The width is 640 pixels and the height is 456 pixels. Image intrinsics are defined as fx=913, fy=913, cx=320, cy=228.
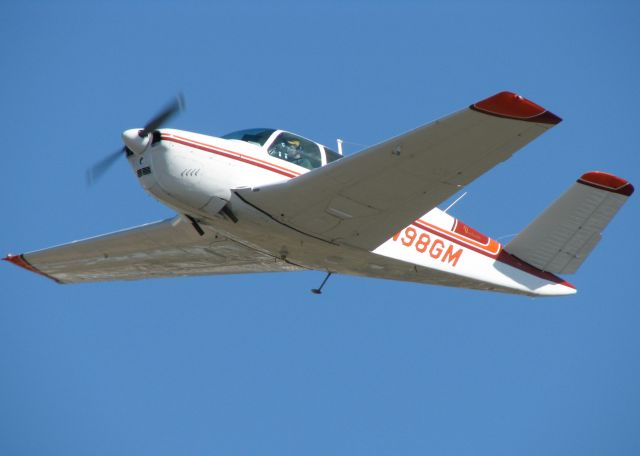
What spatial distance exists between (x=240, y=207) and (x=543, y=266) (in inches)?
255

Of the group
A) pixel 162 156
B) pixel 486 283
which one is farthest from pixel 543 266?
pixel 162 156

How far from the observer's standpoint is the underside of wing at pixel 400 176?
12227 mm

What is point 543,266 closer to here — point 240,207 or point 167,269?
point 240,207

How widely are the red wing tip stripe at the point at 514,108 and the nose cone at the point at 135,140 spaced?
5.51 metres

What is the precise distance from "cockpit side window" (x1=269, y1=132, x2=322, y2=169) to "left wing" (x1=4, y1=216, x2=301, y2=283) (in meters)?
1.87

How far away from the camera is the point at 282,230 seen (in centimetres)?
1509

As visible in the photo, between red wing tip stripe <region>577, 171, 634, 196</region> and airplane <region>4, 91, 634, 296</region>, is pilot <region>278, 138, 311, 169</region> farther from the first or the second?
red wing tip stripe <region>577, 171, 634, 196</region>

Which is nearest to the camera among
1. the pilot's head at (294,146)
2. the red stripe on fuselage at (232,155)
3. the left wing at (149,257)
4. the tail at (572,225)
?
the red stripe on fuselage at (232,155)

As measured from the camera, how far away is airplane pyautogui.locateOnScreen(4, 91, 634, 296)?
1302 cm

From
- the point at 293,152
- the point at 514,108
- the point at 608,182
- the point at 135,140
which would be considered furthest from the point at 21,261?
the point at 514,108

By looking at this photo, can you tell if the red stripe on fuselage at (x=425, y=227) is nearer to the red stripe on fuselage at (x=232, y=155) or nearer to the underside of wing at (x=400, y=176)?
the red stripe on fuselage at (x=232, y=155)

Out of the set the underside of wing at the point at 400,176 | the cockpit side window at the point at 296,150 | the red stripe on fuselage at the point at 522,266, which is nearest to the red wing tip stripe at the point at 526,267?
the red stripe on fuselage at the point at 522,266

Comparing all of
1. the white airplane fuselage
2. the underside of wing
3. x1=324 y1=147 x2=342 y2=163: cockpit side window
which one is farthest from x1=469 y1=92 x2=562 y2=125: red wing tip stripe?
x1=324 y1=147 x2=342 y2=163: cockpit side window

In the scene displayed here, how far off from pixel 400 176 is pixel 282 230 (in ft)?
7.98
